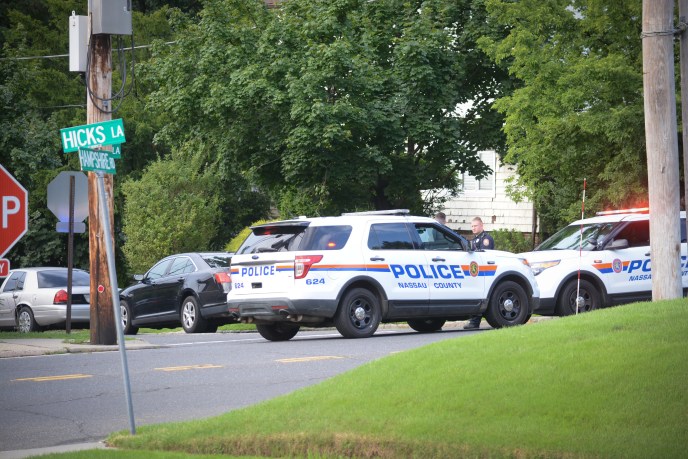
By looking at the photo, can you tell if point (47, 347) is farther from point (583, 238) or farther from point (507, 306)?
point (583, 238)

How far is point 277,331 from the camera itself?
1831 cm

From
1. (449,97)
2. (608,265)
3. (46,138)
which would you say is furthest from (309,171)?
(608,265)

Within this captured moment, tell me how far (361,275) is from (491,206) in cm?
2381

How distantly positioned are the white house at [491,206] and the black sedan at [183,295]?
18297 mm

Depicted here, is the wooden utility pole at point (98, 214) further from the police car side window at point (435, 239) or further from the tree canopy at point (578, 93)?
the tree canopy at point (578, 93)

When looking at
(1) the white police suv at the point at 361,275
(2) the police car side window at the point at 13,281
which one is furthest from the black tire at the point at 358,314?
(2) the police car side window at the point at 13,281

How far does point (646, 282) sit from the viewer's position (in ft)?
67.6

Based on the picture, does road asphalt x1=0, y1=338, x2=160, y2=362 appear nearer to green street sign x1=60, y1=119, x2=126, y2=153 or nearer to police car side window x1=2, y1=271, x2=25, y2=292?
green street sign x1=60, y1=119, x2=126, y2=153

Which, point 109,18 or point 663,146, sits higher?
point 109,18

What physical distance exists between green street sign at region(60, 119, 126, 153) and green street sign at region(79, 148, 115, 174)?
121mm

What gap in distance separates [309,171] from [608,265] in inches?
405

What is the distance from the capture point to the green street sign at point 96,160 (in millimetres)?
8977

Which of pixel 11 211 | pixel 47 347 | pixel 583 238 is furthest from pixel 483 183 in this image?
pixel 11 211

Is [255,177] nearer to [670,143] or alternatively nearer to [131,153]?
[131,153]
